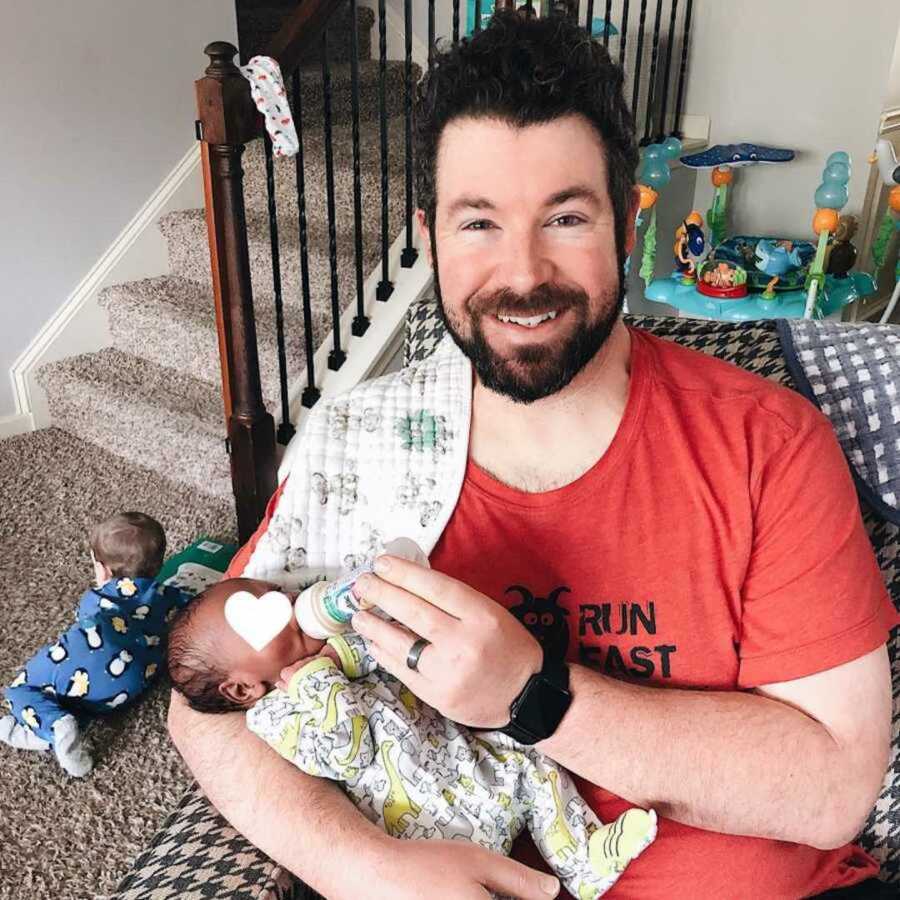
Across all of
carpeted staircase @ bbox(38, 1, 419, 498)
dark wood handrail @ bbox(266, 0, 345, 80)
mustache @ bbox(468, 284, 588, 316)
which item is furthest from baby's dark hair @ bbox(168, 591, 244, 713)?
carpeted staircase @ bbox(38, 1, 419, 498)

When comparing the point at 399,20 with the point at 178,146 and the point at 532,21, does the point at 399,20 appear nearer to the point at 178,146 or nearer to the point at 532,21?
the point at 178,146

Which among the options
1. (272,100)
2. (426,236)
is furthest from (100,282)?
(426,236)

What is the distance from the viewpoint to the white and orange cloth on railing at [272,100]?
2.19 meters

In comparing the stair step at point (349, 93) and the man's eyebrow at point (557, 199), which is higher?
the man's eyebrow at point (557, 199)

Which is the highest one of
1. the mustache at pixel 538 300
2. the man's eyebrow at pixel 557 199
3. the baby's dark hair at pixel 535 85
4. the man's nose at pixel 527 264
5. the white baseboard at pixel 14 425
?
the baby's dark hair at pixel 535 85

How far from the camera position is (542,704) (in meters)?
0.93

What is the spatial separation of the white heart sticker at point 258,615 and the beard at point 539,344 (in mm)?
366

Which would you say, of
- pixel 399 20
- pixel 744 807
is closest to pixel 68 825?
pixel 744 807

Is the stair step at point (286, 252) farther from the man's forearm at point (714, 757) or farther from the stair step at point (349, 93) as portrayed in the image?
the man's forearm at point (714, 757)

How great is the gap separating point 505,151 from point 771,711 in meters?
0.67

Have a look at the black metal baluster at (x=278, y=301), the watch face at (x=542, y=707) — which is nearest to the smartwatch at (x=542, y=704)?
the watch face at (x=542, y=707)

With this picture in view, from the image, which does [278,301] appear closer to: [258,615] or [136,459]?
[136,459]

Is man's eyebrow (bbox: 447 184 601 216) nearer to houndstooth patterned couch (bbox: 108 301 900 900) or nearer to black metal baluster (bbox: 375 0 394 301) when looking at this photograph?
houndstooth patterned couch (bbox: 108 301 900 900)

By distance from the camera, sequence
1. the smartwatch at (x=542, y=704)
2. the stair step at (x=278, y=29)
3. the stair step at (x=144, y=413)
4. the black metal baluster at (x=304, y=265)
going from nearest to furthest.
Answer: the smartwatch at (x=542, y=704) < the black metal baluster at (x=304, y=265) < the stair step at (x=144, y=413) < the stair step at (x=278, y=29)
